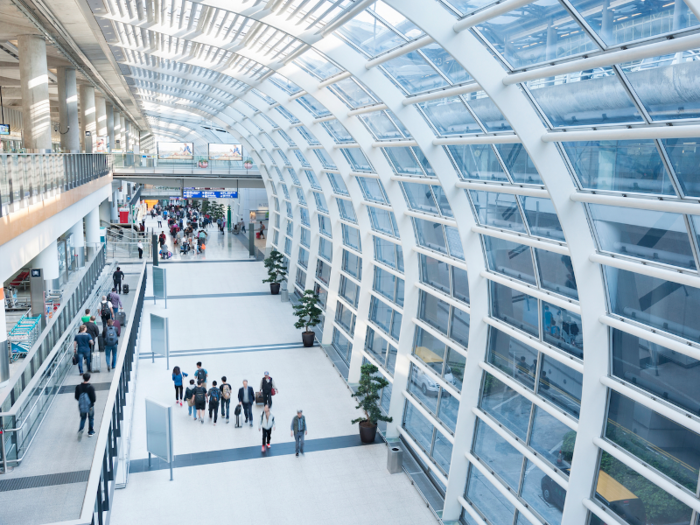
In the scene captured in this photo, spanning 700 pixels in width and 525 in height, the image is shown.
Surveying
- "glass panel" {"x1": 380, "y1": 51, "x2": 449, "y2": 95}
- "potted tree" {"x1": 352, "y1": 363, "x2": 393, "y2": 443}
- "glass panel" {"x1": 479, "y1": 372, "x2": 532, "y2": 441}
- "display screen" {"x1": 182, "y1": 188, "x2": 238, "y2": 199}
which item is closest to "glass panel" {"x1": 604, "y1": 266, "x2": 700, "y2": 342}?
"glass panel" {"x1": 479, "y1": 372, "x2": 532, "y2": 441}

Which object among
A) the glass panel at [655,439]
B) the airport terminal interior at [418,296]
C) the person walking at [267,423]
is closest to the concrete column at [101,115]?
the airport terminal interior at [418,296]

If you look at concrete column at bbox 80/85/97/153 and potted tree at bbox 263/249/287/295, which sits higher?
concrete column at bbox 80/85/97/153

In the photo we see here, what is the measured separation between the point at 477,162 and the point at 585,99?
3677 millimetres

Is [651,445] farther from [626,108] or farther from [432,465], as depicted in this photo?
[432,465]

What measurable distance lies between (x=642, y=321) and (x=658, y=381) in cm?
75

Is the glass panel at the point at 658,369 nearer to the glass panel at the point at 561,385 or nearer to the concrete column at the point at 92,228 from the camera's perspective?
the glass panel at the point at 561,385

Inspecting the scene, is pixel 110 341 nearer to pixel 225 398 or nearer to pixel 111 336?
pixel 111 336

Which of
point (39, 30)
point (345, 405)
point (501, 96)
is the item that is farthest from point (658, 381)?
point (39, 30)

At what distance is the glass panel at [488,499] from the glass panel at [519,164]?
5.78 metres

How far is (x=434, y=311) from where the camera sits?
1448cm

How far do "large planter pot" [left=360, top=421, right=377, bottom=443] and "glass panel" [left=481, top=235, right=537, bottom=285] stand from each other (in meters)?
5.60

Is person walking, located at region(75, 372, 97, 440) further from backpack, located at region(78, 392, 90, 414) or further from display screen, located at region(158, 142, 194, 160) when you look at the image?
display screen, located at region(158, 142, 194, 160)

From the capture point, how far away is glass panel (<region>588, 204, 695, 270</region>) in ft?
23.4

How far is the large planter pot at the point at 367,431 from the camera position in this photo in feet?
49.7
